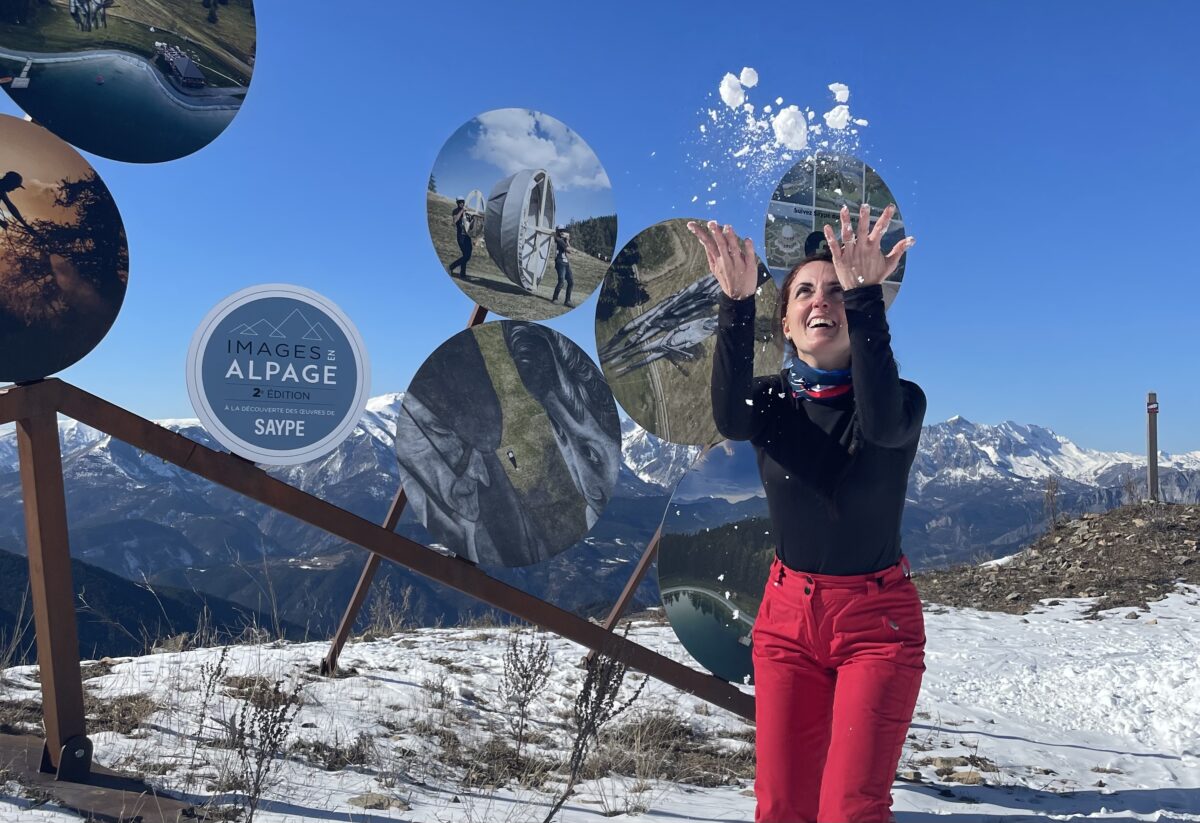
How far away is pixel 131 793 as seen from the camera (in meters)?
3.09

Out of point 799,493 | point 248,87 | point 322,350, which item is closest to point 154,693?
point 322,350

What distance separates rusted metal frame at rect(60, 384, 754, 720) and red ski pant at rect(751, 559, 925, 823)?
1398 millimetres

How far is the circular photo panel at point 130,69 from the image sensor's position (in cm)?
329

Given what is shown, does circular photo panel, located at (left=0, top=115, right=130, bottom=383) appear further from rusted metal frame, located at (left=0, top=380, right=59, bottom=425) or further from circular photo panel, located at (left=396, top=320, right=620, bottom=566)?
circular photo panel, located at (left=396, top=320, right=620, bottom=566)

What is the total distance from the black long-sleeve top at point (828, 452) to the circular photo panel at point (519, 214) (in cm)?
220

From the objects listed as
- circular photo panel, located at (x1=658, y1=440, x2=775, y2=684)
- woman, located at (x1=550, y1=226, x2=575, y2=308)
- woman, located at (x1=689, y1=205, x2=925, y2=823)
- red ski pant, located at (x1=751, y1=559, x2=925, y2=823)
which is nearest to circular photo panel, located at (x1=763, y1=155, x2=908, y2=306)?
woman, located at (x1=550, y1=226, x2=575, y2=308)

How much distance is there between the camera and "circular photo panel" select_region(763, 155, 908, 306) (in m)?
4.64

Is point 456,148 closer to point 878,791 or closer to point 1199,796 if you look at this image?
point 878,791

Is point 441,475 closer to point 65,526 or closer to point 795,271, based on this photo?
point 65,526

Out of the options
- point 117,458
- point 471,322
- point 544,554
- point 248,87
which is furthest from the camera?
point 117,458

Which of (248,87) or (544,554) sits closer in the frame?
(248,87)

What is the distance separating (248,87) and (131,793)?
3.10 metres

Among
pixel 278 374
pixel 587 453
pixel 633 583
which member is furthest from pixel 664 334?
pixel 278 374

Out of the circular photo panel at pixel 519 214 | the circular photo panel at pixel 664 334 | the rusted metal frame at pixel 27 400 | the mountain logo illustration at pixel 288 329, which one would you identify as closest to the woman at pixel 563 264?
the circular photo panel at pixel 519 214
